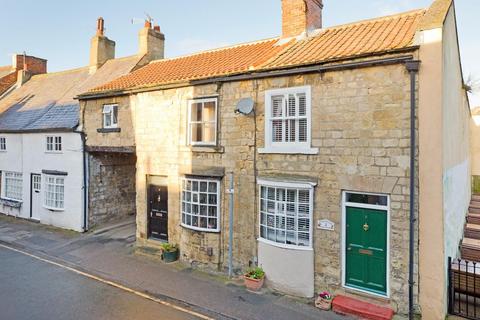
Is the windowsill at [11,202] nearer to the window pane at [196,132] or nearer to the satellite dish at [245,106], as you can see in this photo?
the window pane at [196,132]

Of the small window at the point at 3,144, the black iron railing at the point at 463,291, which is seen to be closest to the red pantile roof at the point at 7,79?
the small window at the point at 3,144

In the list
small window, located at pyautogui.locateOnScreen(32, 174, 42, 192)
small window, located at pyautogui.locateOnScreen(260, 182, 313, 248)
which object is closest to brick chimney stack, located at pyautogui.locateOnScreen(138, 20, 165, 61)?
small window, located at pyautogui.locateOnScreen(32, 174, 42, 192)

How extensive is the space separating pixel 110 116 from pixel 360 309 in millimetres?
11868

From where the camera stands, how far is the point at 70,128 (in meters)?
15.5

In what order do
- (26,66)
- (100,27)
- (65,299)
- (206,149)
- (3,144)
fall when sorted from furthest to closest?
(26,66), (100,27), (3,144), (206,149), (65,299)

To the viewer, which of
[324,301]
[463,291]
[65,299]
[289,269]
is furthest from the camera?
[289,269]

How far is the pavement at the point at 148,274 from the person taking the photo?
8383 mm

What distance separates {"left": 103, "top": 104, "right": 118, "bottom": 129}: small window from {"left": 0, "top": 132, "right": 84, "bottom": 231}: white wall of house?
187cm

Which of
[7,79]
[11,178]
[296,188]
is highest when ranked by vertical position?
[7,79]

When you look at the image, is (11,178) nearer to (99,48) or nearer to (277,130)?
(99,48)

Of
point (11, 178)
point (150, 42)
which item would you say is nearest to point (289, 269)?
point (150, 42)

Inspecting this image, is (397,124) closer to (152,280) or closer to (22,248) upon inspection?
(152,280)

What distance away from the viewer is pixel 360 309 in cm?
803

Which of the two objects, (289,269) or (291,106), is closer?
(289,269)
